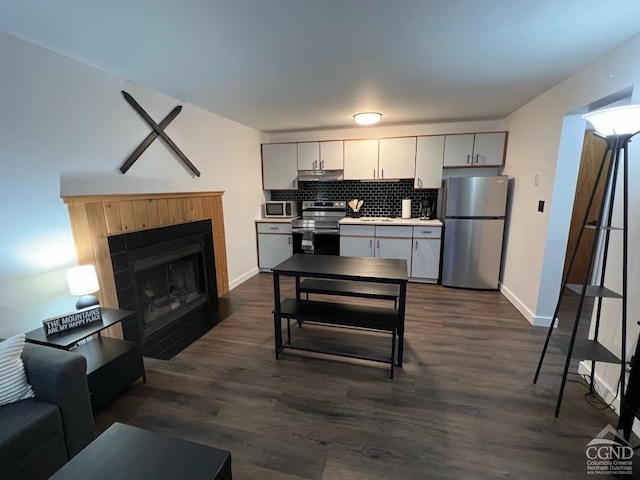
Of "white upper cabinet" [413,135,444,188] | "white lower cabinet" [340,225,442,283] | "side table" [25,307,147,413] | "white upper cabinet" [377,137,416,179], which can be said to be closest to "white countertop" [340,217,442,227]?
"white lower cabinet" [340,225,442,283]

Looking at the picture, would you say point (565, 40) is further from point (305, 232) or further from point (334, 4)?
point (305, 232)

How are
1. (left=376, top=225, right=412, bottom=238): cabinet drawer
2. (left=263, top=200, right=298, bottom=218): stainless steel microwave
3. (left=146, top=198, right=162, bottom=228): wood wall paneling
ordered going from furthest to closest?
(left=263, top=200, right=298, bottom=218): stainless steel microwave
(left=376, top=225, right=412, bottom=238): cabinet drawer
(left=146, top=198, right=162, bottom=228): wood wall paneling

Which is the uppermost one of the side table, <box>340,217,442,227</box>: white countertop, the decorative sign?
<box>340,217,442,227</box>: white countertop

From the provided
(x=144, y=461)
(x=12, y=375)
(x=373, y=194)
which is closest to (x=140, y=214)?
(x=12, y=375)

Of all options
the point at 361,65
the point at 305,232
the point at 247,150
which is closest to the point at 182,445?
the point at 361,65

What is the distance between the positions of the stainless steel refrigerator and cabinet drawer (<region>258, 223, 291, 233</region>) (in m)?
2.33

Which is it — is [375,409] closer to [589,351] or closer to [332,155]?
[589,351]

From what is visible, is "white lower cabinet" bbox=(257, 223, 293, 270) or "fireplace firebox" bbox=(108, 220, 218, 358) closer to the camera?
"fireplace firebox" bbox=(108, 220, 218, 358)

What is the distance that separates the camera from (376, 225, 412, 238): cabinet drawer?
410 centimetres

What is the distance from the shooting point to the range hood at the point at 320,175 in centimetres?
455

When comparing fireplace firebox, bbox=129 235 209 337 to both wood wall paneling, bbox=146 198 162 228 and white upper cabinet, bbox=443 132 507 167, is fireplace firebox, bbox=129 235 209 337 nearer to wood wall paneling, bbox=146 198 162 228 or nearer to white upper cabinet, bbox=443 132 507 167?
wood wall paneling, bbox=146 198 162 228

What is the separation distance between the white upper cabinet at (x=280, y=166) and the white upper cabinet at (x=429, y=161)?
1.88 metres

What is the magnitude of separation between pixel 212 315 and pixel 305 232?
1883mm

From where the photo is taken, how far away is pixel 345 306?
2.48m
